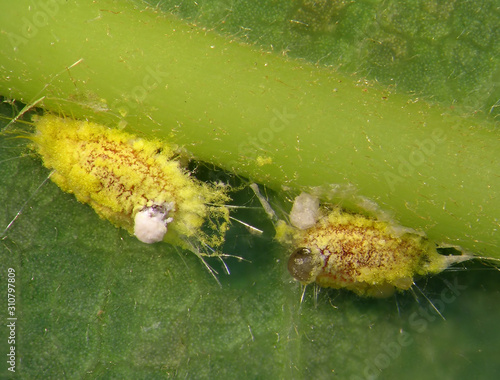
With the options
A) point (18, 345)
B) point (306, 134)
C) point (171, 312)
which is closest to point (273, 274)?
point (171, 312)

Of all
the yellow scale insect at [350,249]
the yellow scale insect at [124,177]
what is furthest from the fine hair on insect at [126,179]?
the yellow scale insect at [350,249]

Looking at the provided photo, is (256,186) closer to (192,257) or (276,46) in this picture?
(192,257)

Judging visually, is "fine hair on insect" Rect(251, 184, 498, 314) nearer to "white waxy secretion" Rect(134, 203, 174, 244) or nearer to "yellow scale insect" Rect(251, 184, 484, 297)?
"yellow scale insect" Rect(251, 184, 484, 297)

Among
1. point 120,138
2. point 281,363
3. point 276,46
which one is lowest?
point 281,363

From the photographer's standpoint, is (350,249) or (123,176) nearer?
(123,176)

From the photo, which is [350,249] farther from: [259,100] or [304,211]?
[259,100]

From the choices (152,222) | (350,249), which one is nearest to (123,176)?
(152,222)

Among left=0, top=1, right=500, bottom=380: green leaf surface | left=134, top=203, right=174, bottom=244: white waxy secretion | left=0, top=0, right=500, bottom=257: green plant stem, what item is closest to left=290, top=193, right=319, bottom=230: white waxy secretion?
left=0, top=1, right=500, bottom=380: green leaf surface
